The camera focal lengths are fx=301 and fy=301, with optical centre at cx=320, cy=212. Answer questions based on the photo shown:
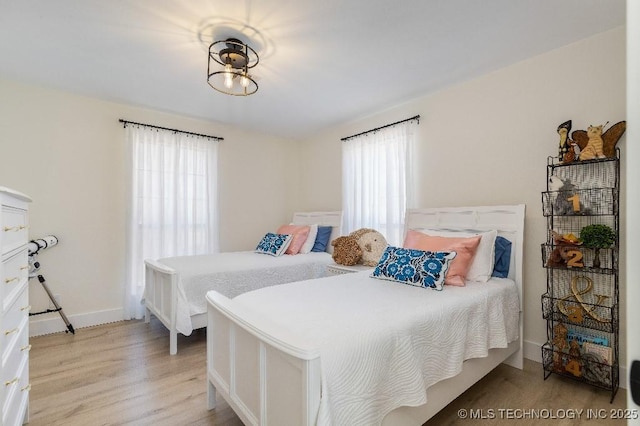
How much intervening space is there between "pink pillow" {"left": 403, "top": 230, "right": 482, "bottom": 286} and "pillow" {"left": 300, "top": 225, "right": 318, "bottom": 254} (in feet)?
5.28

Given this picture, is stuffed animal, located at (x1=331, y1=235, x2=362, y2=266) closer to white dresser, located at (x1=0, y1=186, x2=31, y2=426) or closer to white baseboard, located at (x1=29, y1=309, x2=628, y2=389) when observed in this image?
white baseboard, located at (x1=29, y1=309, x2=628, y2=389)

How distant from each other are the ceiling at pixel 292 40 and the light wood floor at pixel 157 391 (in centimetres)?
236

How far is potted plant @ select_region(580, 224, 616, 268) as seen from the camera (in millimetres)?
1890

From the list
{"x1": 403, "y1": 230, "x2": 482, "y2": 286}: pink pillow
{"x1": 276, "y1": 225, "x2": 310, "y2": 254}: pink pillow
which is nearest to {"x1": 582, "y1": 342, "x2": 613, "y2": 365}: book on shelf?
{"x1": 403, "y1": 230, "x2": 482, "y2": 286}: pink pillow

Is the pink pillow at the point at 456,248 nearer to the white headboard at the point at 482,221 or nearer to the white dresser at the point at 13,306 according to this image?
the white headboard at the point at 482,221

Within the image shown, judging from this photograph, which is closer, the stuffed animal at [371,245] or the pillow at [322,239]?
the stuffed animal at [371,245]

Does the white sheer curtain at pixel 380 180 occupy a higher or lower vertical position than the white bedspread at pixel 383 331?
higher

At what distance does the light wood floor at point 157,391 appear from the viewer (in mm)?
1736

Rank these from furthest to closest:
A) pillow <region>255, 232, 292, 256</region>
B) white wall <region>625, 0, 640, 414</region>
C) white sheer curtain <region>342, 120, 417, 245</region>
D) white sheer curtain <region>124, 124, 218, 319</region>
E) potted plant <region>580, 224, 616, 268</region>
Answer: pillow <region>255, 232, 292, 256</region>
white sheer curtain <region>124, 124, 218, 319</region>
white sheer curtain <region>342, 120, 417, 245</region>
potted plant <region>580, 224, 616, 268</region>
white wall <region>625, 0, 640, 414</region>

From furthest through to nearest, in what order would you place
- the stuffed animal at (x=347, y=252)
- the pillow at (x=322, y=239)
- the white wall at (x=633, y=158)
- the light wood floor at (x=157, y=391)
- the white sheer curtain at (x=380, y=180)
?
the pillow at (x=322, y=239), the white sheer curtain at (x=380, y=180), the stuffed animal at (x=347, y=252), the light wood floor at (x=157, y=391), the white wall at (x=633, y=158)

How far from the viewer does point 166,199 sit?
12.0 ft

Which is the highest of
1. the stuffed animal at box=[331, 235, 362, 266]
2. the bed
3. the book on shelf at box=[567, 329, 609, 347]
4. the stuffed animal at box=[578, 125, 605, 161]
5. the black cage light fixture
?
the black cage light fixture

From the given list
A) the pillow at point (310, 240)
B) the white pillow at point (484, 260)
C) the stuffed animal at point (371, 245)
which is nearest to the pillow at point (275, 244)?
the pillow at point (310, 240)

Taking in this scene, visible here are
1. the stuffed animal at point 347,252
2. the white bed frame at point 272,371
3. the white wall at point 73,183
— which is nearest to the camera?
the white bed frame at point 272,371
